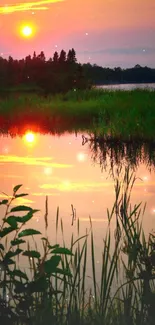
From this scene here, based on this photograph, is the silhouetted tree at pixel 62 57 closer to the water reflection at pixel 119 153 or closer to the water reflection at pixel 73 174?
the water reflection at pixel 73 174

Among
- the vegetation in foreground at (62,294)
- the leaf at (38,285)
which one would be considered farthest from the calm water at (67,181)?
the leaf at (38,285)

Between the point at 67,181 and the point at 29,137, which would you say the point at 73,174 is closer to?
the point at 67,181

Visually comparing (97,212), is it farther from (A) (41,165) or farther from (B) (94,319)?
(A) (41,165)

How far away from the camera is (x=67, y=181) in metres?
9.07

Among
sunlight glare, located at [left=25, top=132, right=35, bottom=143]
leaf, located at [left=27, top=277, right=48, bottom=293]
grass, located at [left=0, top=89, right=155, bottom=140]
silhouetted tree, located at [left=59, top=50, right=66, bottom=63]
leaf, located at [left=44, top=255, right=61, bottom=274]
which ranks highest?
silhouetted tree, located at [left=59, top=50, right=66, bottom=63]

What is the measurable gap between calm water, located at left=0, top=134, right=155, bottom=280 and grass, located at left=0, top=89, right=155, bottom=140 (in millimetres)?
994

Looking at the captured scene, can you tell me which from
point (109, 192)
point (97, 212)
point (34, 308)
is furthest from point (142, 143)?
point (34, 308)

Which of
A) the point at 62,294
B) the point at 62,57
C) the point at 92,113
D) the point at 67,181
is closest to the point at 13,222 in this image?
the point at 62,294

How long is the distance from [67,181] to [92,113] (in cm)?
1271

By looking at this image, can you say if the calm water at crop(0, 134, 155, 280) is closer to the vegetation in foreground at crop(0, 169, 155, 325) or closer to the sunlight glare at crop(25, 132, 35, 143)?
the sunlight glare at crop(25, 132, 35, 143)

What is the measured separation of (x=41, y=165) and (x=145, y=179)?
2.30 metres

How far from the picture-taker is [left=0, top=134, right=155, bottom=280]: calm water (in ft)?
20.8

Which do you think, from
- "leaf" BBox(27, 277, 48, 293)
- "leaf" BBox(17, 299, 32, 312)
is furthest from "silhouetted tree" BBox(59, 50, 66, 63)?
"leaf" BBox(27, 277, 48, 293)

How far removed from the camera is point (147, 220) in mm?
6266
